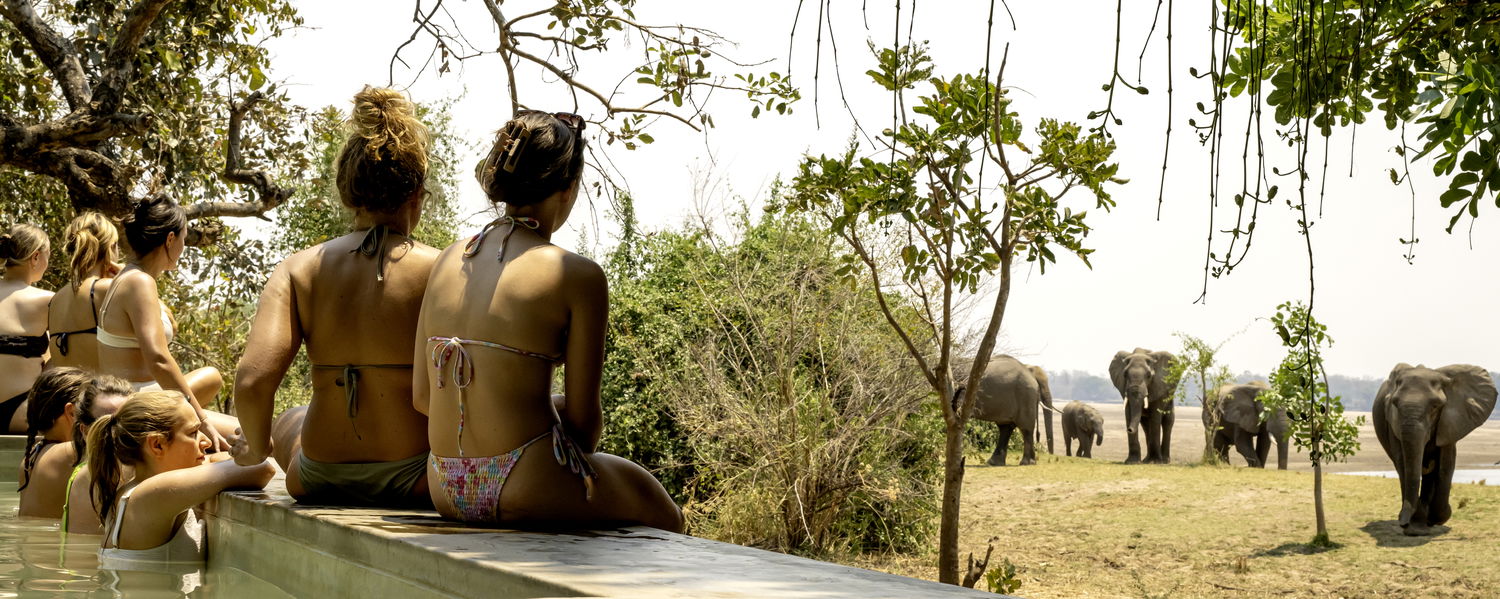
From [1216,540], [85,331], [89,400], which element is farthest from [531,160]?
[1216,540]

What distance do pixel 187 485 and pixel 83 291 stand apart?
2735 millimetres

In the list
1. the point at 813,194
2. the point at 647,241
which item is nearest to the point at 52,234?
the point at 647,241

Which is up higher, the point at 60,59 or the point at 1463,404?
the point at 60,59

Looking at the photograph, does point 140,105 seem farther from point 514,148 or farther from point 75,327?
point 514,148

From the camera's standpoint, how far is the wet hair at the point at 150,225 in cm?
566

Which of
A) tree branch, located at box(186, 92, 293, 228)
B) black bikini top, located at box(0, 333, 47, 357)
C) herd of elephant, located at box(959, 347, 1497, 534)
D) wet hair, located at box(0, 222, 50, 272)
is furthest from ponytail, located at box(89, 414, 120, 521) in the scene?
herd of elephant, located at box(959, 347, 1497, 534)

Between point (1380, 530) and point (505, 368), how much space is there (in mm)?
13956

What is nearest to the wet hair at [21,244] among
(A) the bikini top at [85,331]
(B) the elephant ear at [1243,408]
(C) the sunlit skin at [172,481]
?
(A) the bikini top at [85,331]

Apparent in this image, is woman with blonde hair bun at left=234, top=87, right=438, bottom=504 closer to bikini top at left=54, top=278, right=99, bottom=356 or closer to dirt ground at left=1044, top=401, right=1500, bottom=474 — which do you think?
bikini top at left=54, top=278, right=99, bottom=356

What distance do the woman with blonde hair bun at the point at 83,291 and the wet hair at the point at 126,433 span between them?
202 centimetres

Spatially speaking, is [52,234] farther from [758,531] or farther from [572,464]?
[572,464]

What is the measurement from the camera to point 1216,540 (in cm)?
1374

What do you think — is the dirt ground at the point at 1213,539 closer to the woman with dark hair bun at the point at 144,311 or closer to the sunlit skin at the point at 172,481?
the woman with dark hair bun at the point at 144,311

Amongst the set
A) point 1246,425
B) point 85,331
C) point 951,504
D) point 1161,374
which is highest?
point 1161,374
